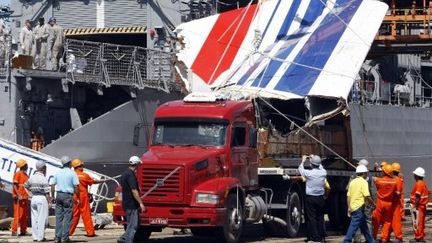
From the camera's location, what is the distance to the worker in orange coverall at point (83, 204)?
22459 mm

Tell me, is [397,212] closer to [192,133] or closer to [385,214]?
[385,214]

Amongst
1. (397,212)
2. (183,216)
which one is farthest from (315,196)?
(183,216)

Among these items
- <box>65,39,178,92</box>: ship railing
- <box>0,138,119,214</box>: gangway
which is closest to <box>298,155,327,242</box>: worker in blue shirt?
<box>0,138,119,214</box>: gangway

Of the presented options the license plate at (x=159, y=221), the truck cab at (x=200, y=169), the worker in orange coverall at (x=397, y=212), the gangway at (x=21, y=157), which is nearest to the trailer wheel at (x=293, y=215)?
the truck cab at (x=200, y=169)

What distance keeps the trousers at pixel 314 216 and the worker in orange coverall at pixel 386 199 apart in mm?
1313

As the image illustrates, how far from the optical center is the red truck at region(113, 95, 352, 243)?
19.8 meters

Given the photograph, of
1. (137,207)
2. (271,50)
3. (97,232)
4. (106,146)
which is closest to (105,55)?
(106,146)

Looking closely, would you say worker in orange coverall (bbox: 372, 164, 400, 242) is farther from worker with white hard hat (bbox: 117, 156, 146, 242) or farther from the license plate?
worker with white hard hat (bbox: 117, 156, 146, 242)

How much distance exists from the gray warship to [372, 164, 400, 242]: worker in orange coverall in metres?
5.24

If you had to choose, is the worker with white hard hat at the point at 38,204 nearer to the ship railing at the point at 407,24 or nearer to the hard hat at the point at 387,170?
the hard hat at the point at 387,170

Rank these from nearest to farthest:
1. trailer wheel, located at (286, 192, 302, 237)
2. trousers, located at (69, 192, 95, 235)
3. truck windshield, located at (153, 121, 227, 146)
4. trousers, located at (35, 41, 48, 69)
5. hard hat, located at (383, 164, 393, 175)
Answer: truck windshield, located at (153, 121, 227, 146)
hard hat, located at (383, 164, 393, 175)
trousers, located at (69, 192, 95, 235)
trailer wheel, located at (286, 192, 302, 237)
trousers, located at (35, 41, 48, 69)

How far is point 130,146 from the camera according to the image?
31.2 metres

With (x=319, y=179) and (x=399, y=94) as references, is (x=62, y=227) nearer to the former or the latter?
(x=319, y=179)

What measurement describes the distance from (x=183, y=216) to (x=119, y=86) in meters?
12.2
